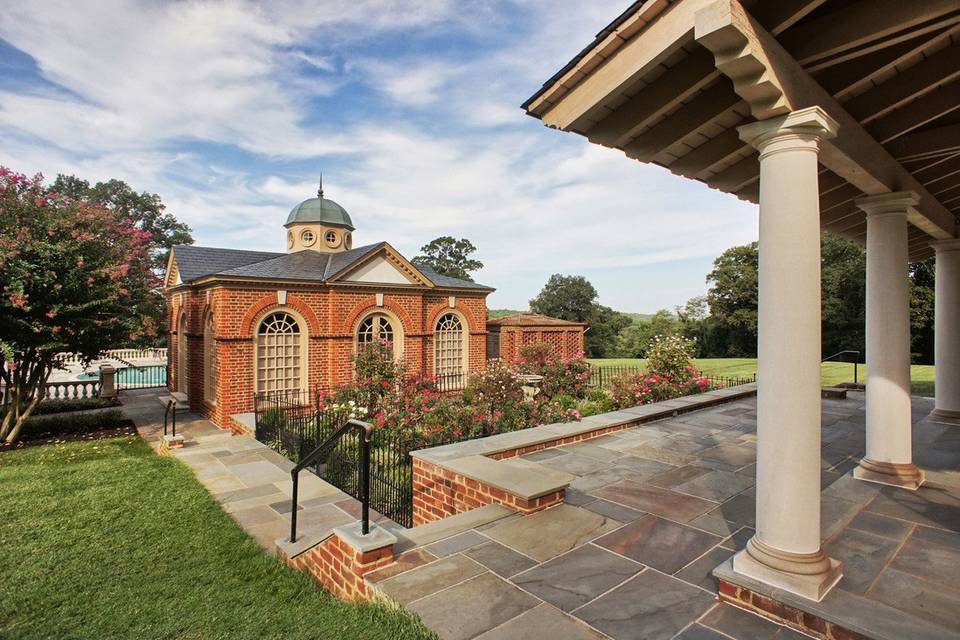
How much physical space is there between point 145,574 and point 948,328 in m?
11.0

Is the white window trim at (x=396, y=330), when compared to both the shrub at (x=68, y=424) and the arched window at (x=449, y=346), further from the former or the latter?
the shrub at (x=68, y=424)

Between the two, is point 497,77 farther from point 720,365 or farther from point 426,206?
point 720,365

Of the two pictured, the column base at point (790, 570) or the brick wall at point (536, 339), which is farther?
the brick wall at point (536, 339)

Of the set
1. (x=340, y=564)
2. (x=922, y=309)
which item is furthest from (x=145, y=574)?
(x=922, y=309)

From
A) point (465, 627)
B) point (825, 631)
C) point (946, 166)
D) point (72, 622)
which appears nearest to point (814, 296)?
point (825, 631)

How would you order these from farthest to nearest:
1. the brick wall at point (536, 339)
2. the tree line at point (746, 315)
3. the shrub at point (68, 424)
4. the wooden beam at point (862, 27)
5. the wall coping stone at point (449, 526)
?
the tree line at point (746, 315) → the brick wall at point (536, 339) → the shrub at point (68, 424) → the wall coping stone at point (449, 526) → the wooden beam at point (862, 27)

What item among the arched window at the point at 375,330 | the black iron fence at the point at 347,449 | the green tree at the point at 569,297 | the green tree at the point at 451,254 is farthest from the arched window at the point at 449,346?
the green tree at the point at 569,297

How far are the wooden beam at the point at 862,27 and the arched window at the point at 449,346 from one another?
13.6 meters

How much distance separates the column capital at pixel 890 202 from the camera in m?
4.41

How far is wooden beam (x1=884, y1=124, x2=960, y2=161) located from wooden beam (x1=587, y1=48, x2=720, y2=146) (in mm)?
2662

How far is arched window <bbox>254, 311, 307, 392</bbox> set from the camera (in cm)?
1249

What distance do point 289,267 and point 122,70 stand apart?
6.08m

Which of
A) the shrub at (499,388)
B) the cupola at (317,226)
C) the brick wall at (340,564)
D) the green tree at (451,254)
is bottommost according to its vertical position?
the brick wall at (340,564)

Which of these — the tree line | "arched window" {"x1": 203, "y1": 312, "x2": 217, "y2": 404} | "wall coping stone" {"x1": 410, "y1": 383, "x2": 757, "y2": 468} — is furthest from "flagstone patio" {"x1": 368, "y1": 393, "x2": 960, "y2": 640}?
the tree line
